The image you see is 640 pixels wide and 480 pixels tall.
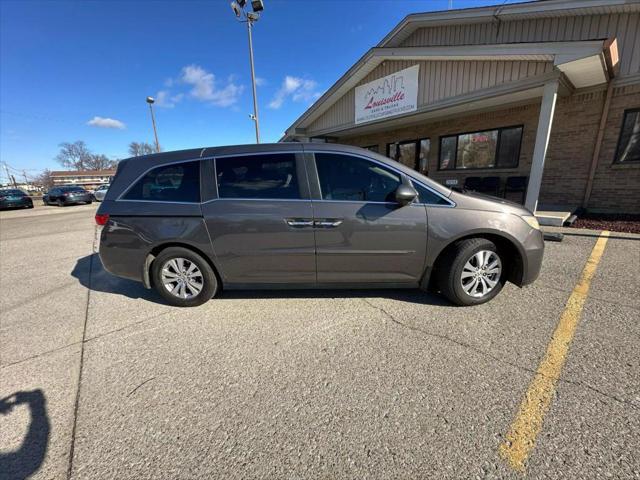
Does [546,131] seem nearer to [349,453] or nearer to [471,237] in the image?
[471,237]

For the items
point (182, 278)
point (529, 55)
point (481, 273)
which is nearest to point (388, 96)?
point (529, 55)

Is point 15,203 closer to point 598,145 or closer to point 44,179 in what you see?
point 598,145

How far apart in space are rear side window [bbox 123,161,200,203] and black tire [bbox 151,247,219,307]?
1.89 ft

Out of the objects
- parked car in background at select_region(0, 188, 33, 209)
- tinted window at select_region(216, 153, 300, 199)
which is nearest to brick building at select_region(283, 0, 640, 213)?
tinted window at select_region(216, 153, 300, 199)

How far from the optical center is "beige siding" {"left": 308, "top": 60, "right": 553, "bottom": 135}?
605 centimetres

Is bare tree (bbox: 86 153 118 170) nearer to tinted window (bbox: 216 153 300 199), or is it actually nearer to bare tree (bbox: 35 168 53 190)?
bare tree (bbox: 35 168 53 190)

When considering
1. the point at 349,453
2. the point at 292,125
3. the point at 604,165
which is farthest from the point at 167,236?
the point at 292,125

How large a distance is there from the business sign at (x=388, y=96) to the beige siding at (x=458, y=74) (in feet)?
0.60

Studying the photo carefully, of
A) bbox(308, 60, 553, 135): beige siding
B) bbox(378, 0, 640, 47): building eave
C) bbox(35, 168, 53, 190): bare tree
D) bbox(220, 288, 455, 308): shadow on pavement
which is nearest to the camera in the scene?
bbox(220, 288, 455, 308): shadow on pavement

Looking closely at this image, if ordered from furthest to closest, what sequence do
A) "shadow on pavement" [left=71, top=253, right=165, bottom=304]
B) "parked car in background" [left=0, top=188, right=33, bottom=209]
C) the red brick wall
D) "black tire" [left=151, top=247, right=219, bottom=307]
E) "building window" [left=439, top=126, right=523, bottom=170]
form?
"parked car in background" [left=0, top=188, right=33, bottom=209]
"building window" [left=439, top=126, right=523, bottom=170]
the red brick wall
"shadow on pavement" [left=71, top=253, right=165, bottom=304]
"black tire" [left=151, top=247, right=219, bottom=307]

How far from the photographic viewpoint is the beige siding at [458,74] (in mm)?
6051

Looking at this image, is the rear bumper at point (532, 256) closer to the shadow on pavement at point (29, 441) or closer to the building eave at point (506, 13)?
the shadow on pavement at point (29, 441)

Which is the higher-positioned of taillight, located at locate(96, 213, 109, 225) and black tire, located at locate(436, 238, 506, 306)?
taillight, located at locate(96, 213, 109, 225)

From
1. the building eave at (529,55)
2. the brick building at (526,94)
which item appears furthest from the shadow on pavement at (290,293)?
the building eave at (529,55)
